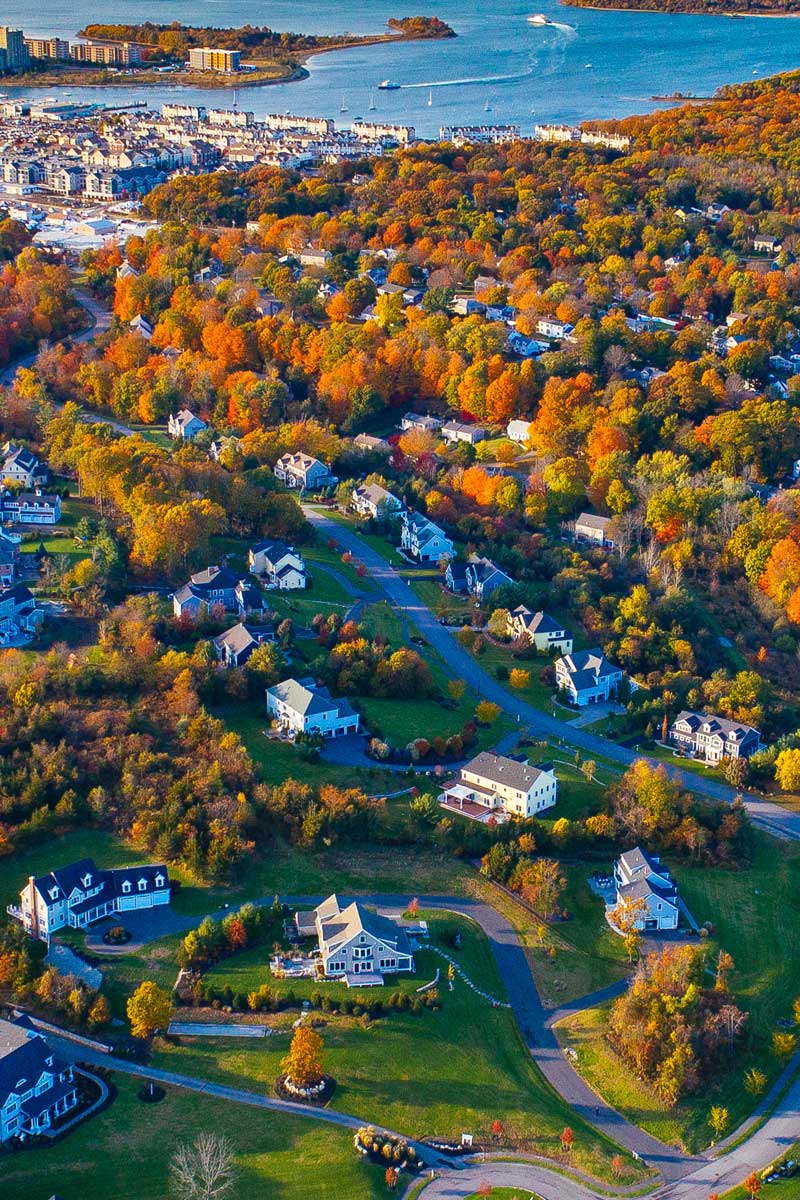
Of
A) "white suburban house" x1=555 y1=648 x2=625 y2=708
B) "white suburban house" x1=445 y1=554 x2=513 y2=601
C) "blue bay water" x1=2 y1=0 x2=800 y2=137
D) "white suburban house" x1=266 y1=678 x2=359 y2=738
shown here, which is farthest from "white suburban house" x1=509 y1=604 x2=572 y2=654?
"blue bay water" x1=2 y1=0 x2=800 y2=137

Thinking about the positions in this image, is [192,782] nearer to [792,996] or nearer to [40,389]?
[792,996]

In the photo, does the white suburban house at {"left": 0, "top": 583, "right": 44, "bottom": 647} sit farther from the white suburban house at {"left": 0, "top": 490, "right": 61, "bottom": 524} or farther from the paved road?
the paved road

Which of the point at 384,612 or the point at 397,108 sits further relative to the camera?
the point at 397,108

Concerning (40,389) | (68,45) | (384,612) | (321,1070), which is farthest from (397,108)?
(321,1070)

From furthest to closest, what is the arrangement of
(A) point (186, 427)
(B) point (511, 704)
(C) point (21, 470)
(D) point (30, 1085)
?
(A) point (186, 427) → (C) point (21, 470) → (B) point (511, 704) → (D) point (30, 1085)

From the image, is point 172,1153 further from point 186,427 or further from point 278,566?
point 186,427

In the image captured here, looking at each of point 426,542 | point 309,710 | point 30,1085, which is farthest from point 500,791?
point 426,542

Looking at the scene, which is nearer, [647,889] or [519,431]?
Result: [647,889]
